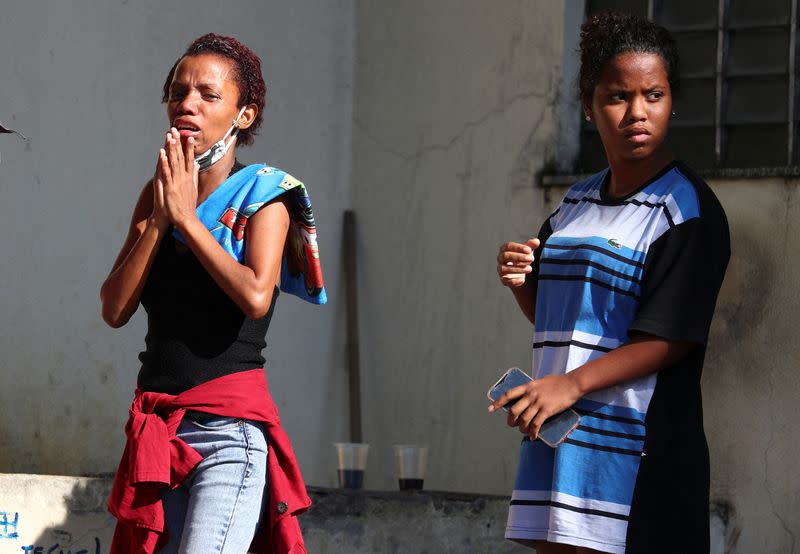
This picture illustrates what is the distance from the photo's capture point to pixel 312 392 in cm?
579

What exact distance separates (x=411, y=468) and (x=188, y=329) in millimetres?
2542

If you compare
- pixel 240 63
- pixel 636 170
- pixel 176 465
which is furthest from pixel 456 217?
pixel 176 465

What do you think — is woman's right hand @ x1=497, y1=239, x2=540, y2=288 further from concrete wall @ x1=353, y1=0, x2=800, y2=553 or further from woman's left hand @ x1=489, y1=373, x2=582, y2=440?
concrete wall @ x1=353, y1=0, x2=800, y2=553

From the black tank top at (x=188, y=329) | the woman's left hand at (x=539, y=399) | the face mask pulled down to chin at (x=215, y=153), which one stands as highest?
the face mask pulled down to chin at (x=215, y=153)

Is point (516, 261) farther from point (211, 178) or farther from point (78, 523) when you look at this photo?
point (78, 523)

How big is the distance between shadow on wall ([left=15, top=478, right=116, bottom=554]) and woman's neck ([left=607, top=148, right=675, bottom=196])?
7.31 ft

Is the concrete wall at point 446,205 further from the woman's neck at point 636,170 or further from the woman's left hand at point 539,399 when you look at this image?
the woman's left hand at point 539,399

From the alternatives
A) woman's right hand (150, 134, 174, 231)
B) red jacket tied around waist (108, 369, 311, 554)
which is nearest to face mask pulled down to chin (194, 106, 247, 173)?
woman's right hand (150, 134, 174, 231)

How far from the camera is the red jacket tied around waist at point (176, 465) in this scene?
7.66ft

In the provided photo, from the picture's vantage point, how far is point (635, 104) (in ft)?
8.01

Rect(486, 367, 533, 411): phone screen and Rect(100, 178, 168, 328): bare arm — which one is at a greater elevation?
Rect(100, 178, 168, 328): bare arm

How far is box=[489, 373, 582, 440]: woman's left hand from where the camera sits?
7.57ft

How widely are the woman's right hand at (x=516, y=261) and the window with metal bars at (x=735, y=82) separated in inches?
103

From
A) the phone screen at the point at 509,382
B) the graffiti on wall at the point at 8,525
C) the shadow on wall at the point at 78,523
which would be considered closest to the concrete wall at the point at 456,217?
the shadow on wall at the point at 78,523
